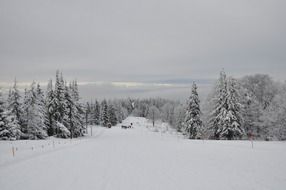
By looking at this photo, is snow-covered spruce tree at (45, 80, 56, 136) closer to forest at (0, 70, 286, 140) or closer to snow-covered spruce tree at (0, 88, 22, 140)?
forest at (0, 70, 286, 140)

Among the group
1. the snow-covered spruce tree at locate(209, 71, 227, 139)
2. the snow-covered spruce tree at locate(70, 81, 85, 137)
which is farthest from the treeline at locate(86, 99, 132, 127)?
the snow-covered spruce tree at locate(209, 71, 227, 139)

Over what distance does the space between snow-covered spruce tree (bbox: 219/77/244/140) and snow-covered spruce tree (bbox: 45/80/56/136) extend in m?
32.8

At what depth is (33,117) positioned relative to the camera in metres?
40.8

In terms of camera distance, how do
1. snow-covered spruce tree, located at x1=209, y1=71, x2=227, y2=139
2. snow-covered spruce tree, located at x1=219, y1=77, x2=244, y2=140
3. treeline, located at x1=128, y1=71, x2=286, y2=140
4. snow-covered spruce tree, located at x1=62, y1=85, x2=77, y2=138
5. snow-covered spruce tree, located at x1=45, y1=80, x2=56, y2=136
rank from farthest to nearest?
1. snow-covered spruce tree, located at x1=62, y1=85, x2=77, y2=138
2. snow-covered spruce tree, located at x1=45, y1=80, x2=56, y2=136
3. snow-covered spruce tree, located at x1=209, y1=71, x2=227, y2=139
4. treeline, located at x1=128, y1=71, x2=286, y2=140
5. snow-covered spruce tree, located at x1=219, y1=77, x2=244, y2=140

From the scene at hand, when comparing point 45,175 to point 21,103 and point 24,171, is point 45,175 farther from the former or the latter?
point 21,103

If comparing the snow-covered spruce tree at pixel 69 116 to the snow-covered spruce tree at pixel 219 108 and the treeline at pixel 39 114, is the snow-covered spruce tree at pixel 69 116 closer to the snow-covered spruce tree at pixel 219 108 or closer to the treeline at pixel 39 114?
the treeline at pixel 39 114

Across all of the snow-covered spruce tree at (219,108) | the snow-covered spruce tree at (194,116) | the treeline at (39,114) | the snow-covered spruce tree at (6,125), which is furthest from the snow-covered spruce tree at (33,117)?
the snow-covered spruce tree at (219,108)

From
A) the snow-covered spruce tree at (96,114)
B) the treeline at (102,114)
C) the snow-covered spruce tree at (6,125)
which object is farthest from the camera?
the snow-covered spruce tree at (96,114)

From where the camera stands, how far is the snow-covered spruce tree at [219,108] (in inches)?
1372

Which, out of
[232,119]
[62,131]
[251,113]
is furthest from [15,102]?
[251,113]

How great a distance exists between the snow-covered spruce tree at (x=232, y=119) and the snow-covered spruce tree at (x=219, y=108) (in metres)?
0.44

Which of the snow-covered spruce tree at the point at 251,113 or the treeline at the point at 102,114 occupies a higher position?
the snow-covered spruce tree at the point at 251,113

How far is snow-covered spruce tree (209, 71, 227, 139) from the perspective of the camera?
114 feet

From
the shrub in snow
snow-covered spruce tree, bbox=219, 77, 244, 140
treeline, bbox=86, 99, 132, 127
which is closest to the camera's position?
snow-covered spruce tree, bbox=219, 77, 244, 140
